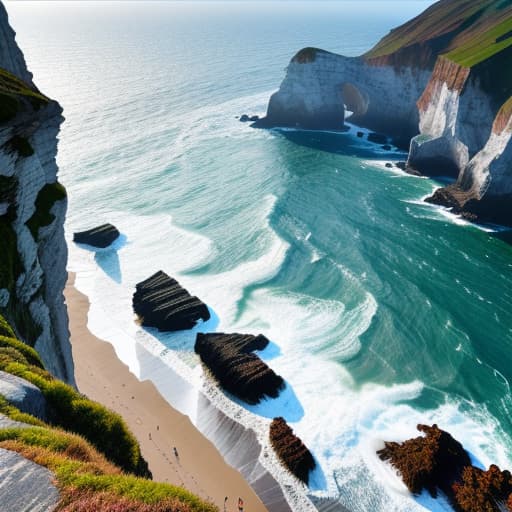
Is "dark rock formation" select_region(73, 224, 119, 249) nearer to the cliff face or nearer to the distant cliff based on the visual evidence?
the cliff face

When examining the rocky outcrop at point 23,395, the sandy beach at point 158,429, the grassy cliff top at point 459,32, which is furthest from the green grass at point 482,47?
the rocky outcrop at point 23,395

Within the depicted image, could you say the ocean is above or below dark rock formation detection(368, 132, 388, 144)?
below

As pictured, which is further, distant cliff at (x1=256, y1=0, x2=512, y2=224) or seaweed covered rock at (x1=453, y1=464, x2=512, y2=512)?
distant cliff at (x1=256, y1=0, x2=512, y2=224)

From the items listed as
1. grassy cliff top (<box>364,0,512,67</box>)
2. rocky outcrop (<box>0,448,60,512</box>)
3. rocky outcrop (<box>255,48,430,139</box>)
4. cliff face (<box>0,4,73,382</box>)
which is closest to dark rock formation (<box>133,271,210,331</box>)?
cliff face (<box>0,4,73,382</box>)

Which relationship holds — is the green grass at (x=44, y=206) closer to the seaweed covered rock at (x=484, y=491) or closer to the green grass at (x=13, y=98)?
the green grass at (x=13, y=98)

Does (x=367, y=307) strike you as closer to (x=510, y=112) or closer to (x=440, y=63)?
(x=510, y=112)

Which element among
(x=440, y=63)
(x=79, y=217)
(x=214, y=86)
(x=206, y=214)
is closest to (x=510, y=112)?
(x=440, y=63)

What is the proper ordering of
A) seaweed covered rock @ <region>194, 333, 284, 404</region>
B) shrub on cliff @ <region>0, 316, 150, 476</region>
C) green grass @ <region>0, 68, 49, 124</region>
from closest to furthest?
1. shrub on cliff @ <region>0, 316, 150, 476</region>
2. green grass @ <region>0, 68, 49, 124</region>
3. seaweed covered rock @ <region>194, 333, 284, 404</region>

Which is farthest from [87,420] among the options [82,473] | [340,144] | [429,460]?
[340,144]
